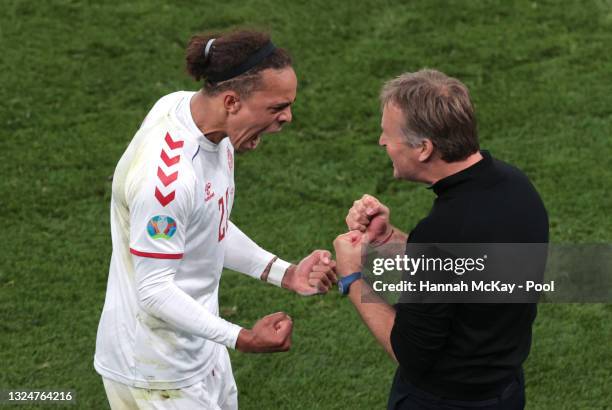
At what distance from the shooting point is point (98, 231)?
25.0 ft

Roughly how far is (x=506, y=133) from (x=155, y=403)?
4831 mm

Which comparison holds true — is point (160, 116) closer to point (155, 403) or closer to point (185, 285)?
point (185, 285)

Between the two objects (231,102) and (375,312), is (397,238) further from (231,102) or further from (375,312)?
(231,102)

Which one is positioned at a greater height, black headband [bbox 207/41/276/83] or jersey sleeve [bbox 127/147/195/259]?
black headband [bbox 207/41/276/83]

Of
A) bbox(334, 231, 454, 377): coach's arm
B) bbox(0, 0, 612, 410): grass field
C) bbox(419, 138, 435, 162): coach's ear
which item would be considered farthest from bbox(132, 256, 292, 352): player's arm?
bbox(0, 0, 612, 410): grass field

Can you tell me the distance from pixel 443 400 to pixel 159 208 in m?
1.20

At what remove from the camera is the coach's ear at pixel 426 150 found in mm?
3838

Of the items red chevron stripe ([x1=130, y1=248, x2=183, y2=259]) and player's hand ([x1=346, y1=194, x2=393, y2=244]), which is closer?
red chevron stripe ([x1=130, y1=248, x2=183, y2=259])

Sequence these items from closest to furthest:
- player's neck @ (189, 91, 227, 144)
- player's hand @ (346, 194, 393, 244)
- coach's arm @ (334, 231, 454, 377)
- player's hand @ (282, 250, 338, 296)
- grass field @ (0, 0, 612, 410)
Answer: coach's arm @ (334, 231, 454, 377) → player's neck @ (189, 91, 227, 144) → player's hand @ (346, 194, 393, 244) → player's hand @ (282, 250, 338, 296) → grass field @ (0, 0, 612, 410)

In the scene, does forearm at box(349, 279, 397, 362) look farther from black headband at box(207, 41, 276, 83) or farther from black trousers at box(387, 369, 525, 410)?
black headband at box(207, 41, 276, 83)

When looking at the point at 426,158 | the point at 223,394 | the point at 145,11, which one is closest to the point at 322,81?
the point at 145,11

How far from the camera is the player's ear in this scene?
4.18 m

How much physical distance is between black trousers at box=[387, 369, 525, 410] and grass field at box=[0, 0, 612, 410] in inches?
74.9

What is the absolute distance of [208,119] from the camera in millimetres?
4223
